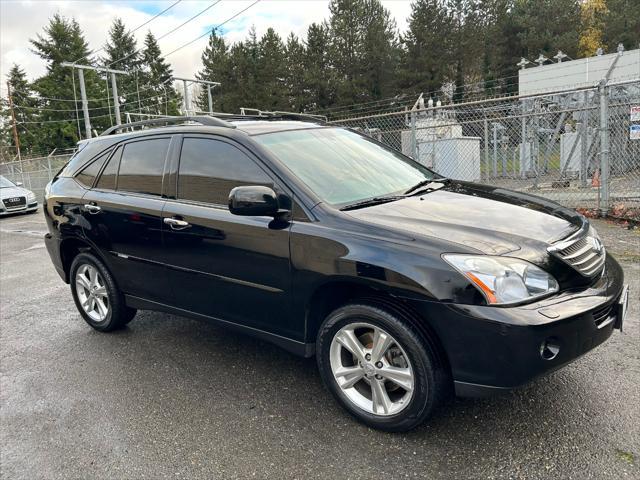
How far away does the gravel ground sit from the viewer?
8.46 ft

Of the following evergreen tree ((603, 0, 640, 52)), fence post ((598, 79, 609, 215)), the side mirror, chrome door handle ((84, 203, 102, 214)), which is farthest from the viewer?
evergreen tree ((603, 0, 640, 52))

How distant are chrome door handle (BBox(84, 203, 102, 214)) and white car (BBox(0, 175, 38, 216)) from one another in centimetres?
1326

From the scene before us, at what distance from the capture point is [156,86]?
60.7m

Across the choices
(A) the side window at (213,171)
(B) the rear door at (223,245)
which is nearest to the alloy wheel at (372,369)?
(B) the rear door at (223,245)

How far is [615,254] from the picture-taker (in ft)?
19.7

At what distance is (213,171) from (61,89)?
58627 millimetres

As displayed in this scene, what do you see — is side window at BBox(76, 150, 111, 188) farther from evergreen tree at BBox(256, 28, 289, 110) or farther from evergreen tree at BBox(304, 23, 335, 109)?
evergreen tree at BBox(256, 28, 289, 110)

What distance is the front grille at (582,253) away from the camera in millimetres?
2699

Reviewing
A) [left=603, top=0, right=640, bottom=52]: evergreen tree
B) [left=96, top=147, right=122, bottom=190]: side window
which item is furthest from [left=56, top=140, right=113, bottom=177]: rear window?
[left=603, top=0, right=640, bottom=52]: evergreen tree

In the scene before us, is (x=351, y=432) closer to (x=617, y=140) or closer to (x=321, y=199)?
(x=321, y=199)

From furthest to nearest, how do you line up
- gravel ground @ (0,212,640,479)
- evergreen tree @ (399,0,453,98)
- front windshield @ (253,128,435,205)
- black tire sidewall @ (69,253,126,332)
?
evergreen tree @ (399,0,453,98), black tire sidewall @ (69,253,126,332), front windshield @ (253,128,435,205), gravel ground @ (0,212,640,479)

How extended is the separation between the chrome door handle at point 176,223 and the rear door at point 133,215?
105 millimetres

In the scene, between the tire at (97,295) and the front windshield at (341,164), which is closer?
the front windshield at (341,164)

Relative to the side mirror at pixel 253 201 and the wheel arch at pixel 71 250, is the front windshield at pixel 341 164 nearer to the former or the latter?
the side mirror at pixel 253 201
